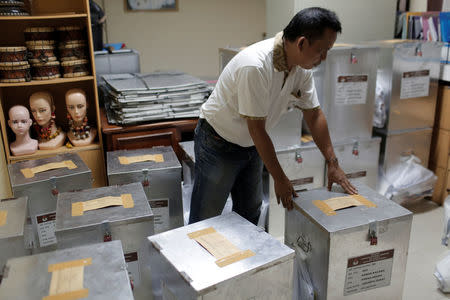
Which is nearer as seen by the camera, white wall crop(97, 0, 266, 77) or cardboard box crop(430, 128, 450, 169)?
cardboard box crop(430, 128, 450, 169)

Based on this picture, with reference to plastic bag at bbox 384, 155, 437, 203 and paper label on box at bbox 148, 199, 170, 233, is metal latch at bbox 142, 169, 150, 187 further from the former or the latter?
plastic bag at bbox 384, 155, 437, 203

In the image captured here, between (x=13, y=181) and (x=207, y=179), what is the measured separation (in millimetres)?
854

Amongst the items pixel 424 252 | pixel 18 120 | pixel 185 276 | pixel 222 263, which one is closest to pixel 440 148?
pixel 424 252

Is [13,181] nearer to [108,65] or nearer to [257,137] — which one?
[257,137]

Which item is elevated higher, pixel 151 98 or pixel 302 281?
pixel 151 98

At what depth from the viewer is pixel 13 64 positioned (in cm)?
221

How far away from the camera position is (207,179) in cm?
175

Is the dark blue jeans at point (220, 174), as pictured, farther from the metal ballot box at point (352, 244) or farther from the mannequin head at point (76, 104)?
the mannequin head at point (76, 104)

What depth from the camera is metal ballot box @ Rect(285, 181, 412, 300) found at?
1387mm

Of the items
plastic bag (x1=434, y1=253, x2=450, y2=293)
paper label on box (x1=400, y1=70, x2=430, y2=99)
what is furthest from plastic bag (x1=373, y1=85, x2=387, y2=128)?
plastic bag (x1=434, y1=253, x2=450, y2=293)

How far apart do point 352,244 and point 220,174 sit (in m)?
0.60

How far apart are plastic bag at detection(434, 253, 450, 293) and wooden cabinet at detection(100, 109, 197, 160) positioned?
152 cm

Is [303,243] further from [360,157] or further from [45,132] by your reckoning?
[45,132]

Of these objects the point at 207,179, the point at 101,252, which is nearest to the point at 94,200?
the point at 101,252
